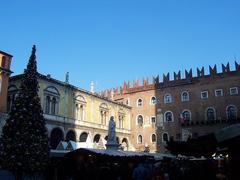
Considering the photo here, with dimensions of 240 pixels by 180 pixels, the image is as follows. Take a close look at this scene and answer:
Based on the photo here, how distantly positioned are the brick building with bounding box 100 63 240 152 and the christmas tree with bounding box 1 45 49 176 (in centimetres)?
1922

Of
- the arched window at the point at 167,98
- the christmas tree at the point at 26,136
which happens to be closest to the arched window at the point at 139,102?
the arched window at the point at 167,98

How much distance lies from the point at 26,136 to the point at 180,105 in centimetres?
2265

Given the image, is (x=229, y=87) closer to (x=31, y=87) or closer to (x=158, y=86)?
(x=158, y=86)

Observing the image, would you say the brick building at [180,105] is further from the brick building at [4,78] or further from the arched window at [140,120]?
the brick building at [4,78]

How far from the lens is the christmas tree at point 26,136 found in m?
11.3

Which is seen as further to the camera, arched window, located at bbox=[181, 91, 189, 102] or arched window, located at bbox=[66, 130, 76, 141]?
arched window, located at bbox=[181, 91, 189, 102]

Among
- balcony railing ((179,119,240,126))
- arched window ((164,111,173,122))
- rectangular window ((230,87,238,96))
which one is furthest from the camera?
arched window ((164,111,173,122))

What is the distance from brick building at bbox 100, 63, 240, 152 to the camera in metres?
29.1

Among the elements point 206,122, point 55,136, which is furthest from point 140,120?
point 55,136

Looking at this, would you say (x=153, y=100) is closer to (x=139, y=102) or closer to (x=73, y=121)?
(x=139, y=102)

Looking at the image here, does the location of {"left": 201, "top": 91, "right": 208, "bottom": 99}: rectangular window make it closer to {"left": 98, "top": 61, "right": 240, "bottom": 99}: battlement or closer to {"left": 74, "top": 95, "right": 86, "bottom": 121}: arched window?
{"left": 98, "top": 61, "right": 240, "bottom": 99}: battlement

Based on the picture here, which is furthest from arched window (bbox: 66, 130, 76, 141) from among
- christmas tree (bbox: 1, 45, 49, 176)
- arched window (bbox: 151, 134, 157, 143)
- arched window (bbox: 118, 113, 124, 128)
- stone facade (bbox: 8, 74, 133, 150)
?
christmas tree (bbox: 1, 45, 49, 176)

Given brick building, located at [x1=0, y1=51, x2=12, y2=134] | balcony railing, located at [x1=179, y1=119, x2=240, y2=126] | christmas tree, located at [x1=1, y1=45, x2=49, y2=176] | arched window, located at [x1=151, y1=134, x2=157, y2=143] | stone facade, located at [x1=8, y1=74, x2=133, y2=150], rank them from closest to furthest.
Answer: christmas tree, located at [x1=1, y1=45, x2=49, y2=176], brick building, located at [x1=0, y1=51, x2=12, y2=134], stone facade, located at [x1=8, y1=74, x2=133, y2=150], balcony railing, located at [x1=179, y1=119, x2=240, y2=126], arched window, located at [x1=151, y1=134, x2=157, y2=143]

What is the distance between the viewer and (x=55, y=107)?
23.9m
